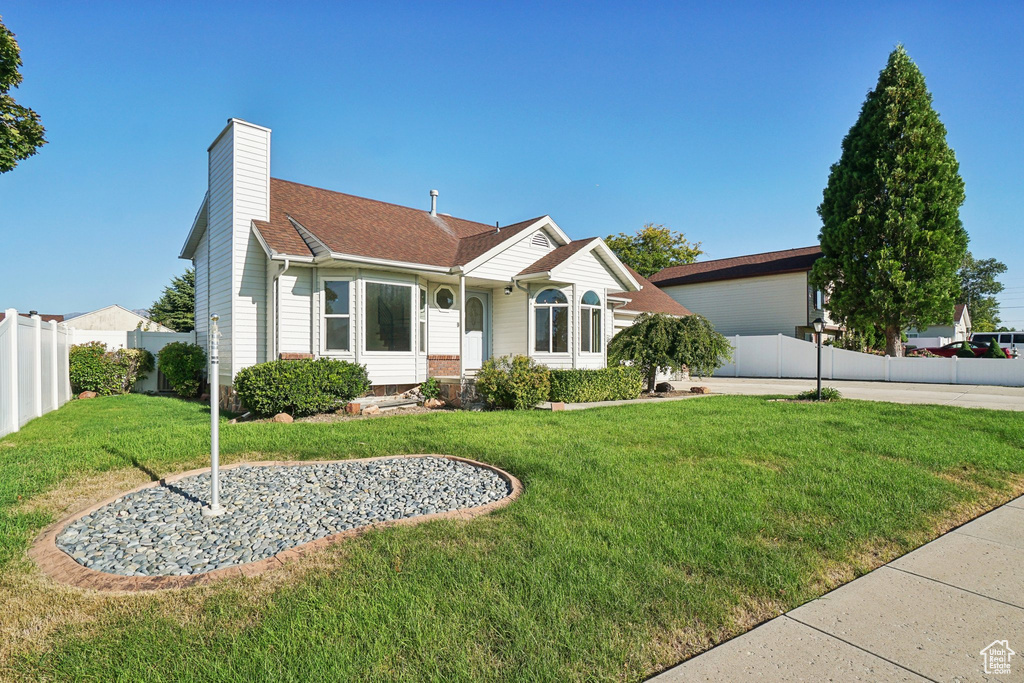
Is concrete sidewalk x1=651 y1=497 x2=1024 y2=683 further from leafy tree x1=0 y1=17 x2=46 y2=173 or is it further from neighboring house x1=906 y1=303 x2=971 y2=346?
neighboring house x1=906 y1=303 x2=971 y2=346

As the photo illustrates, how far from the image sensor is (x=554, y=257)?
1487cm

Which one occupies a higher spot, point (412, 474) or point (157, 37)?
point (157, 37)

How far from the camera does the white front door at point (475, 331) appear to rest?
15.2 m

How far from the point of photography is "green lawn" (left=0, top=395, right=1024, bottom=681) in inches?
101

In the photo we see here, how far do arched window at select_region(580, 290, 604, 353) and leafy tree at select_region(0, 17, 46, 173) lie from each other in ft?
43.2

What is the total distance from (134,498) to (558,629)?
4461 millimetres

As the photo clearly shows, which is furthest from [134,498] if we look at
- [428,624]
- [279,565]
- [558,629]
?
[558,629]

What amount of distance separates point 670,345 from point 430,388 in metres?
7.06

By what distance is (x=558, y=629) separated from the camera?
2.78m

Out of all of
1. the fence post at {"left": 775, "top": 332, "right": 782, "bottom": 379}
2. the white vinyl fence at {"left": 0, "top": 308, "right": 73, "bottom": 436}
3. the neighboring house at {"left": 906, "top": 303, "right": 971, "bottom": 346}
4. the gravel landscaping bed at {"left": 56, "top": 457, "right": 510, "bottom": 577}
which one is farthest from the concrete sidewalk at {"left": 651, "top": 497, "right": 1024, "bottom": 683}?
the neighboring house at {"left": 906, "top": 303, "right": 971, "bottom": 346}

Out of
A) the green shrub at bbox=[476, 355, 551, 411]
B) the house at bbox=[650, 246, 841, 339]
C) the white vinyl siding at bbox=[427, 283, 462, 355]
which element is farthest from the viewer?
the house at bbox=[650, 246, 841, 339]

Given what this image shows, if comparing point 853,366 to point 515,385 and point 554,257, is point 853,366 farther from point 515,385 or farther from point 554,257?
point 515,385

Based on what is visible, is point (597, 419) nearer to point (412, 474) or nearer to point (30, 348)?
point (412, 474)

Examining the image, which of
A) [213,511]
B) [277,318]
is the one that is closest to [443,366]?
[277,318]
